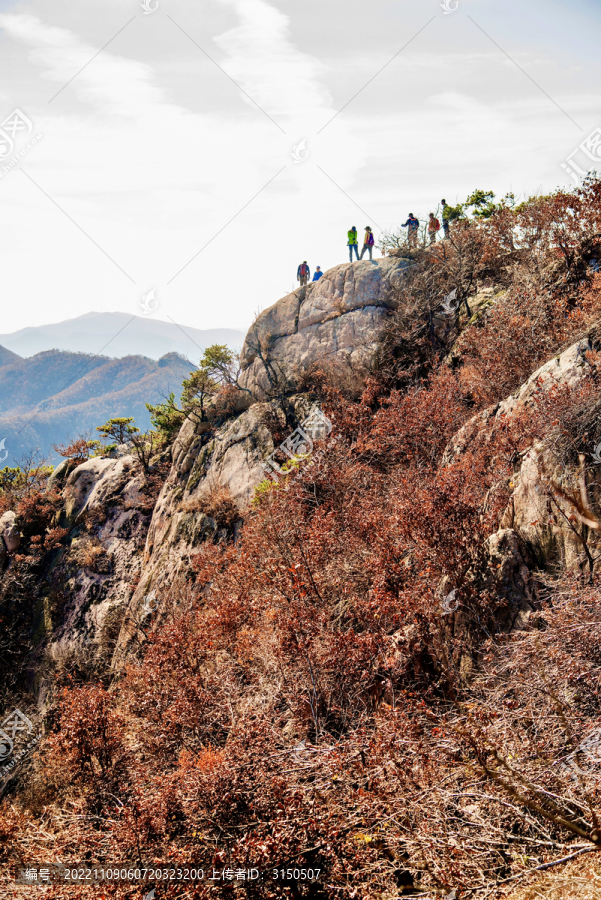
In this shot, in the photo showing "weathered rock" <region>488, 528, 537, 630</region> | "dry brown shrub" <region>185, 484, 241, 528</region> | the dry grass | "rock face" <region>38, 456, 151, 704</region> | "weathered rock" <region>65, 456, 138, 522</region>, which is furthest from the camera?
"weathered rock" <region>65, 456, 138, 522</region>

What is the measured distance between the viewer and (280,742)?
6.47 metres

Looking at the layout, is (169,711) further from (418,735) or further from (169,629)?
(418,735)

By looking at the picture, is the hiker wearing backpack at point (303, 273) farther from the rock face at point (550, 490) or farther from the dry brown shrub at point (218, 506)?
the rock face at point (550, 490)

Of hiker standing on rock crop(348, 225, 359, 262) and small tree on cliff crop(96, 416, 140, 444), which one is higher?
A: hiker standing on rock crop(348, 225, 359, 262)

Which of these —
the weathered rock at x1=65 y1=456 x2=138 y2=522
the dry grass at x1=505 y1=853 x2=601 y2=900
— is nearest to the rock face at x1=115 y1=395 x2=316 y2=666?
the weathered rock at x1=65 y1=456 x2=138 y2=522

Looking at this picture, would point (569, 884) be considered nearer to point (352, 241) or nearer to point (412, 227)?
point (352, 241)

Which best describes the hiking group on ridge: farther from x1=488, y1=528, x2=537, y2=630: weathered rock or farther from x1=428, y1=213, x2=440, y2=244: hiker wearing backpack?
x1=488, y1=528, x2=537, y2=630: weathered rock

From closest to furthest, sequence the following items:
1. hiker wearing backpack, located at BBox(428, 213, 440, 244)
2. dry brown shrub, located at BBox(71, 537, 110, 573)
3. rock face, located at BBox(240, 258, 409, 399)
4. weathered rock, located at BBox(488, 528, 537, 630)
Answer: weathered rock, located at BBox(488, 528, 537, 630)
rock face, located at BBox(240, 258, 409, 399)
hiker wearing backpack, located at BBox(428, 213, 440, 244)
dry brown shrub, located at BBox(71, 537, 110, 573)

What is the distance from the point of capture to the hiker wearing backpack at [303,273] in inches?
813

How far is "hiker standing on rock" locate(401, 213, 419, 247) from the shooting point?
1912 cm

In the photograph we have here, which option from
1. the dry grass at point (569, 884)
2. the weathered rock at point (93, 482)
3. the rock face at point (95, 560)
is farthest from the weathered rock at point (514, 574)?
the weathered rock at point (93, 482)

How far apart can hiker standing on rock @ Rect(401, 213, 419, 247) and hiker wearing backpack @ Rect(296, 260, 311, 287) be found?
4.31 metres

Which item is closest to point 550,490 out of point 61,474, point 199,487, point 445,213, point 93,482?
point 199,487

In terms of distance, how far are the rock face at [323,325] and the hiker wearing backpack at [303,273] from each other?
2.80ft
